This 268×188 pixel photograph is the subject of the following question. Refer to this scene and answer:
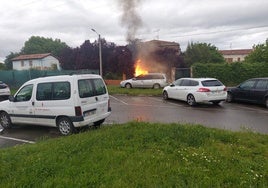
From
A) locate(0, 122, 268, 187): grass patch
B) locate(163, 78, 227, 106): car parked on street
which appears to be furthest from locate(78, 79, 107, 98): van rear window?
locate(163, 78, 227, 106): car parked on street

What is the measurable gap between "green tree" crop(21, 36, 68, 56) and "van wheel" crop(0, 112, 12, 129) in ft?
259

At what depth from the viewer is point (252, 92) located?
1400cm

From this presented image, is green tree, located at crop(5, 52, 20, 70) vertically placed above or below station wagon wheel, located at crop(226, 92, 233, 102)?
above

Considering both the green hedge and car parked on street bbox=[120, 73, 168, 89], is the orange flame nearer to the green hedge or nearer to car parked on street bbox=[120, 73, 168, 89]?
car parked on street bbox=[120, 73, 168, 89]

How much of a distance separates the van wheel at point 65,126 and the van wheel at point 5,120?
93.9 inches

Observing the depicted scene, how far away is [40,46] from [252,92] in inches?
3319

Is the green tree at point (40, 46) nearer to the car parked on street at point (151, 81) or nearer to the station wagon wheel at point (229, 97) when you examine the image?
the car parked on street at point (151, 81)

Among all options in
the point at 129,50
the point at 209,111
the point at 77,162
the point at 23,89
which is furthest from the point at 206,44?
the point at 77,162

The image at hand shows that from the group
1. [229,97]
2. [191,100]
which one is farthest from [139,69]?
[191,100]

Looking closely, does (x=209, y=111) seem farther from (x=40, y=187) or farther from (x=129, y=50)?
(x=129, y=50)

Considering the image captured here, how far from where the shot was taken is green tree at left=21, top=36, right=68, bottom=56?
8706 cm

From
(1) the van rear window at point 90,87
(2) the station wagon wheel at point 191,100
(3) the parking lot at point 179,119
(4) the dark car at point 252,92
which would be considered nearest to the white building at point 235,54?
(4) the dark car at point 252,92

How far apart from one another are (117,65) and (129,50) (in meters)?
2.70

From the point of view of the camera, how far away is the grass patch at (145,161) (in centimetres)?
421
